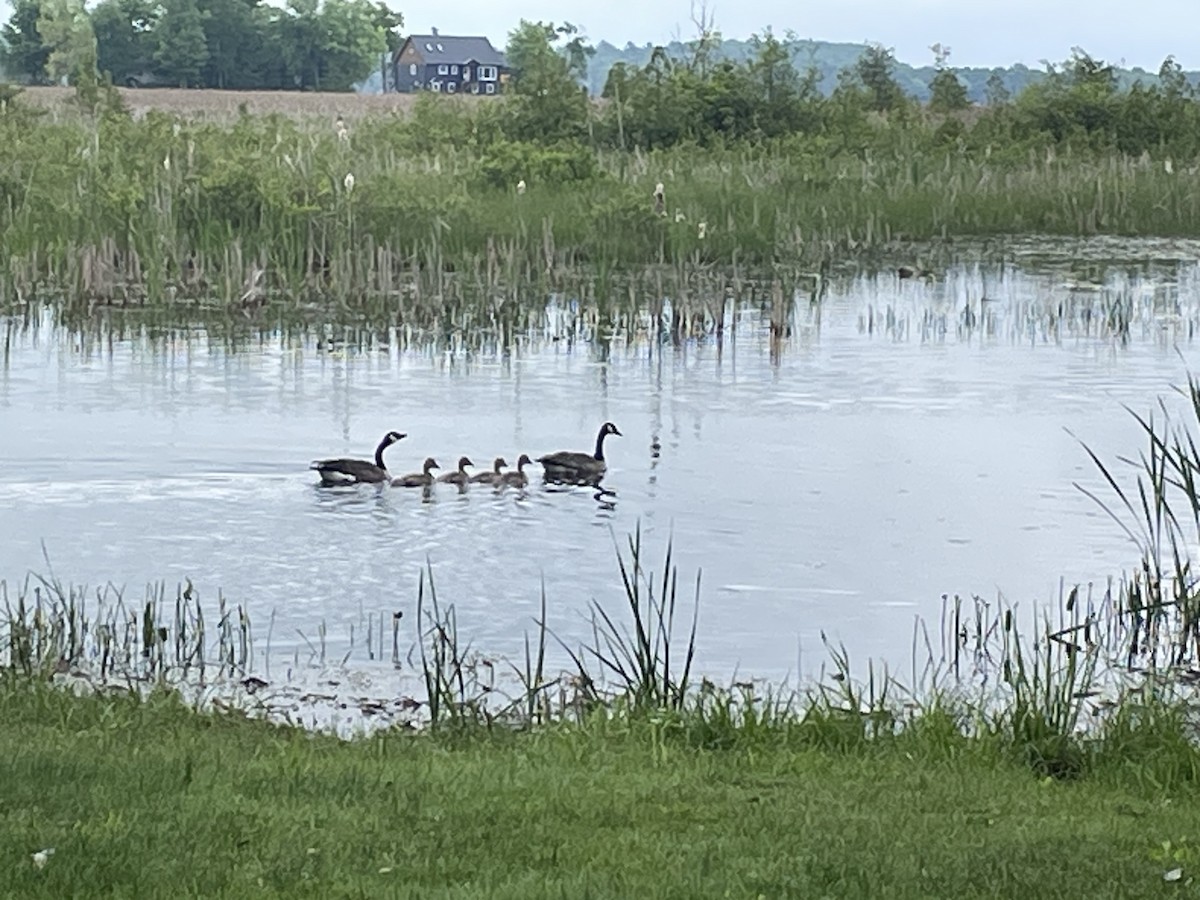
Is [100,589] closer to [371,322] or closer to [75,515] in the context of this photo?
[75,515]

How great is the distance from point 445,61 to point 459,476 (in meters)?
112

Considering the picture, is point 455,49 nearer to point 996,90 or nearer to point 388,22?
point 388,22

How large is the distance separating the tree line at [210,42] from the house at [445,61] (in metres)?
20.9

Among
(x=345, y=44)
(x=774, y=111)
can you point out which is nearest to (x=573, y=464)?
(x=774, y=111)

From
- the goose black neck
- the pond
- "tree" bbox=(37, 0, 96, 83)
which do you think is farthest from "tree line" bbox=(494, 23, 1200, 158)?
"tree" bbox=(37, 0, 96, 83)

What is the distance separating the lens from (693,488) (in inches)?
579

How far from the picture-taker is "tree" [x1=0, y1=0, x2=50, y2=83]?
91.3 metres

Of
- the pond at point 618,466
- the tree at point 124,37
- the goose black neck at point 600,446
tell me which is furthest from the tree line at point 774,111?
the tree at point 124,37

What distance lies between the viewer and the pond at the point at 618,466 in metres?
11.7

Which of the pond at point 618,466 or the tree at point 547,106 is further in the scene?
the tree at point 547,106

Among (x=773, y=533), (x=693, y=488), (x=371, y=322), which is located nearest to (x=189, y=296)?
(x=371, y=322)

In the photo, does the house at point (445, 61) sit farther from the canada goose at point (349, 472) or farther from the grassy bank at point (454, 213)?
the canada goose at point (349, 472)

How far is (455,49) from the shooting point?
126 metres

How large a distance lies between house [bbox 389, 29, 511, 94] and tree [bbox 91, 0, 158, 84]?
93.6 feet
